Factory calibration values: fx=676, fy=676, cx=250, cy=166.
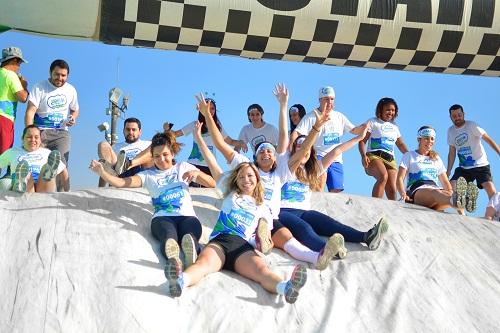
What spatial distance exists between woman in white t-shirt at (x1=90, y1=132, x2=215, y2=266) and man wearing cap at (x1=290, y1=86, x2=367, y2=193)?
1.36 metres

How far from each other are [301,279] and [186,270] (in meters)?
0.70

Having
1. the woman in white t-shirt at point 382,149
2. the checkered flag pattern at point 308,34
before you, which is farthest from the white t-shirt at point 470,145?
the checkered flag pattern at point 308,34

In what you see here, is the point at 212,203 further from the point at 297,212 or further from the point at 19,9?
the point at 19,9

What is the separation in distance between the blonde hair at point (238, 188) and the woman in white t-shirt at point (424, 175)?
2.04m

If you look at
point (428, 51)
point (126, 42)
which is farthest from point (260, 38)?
point (428, 51)

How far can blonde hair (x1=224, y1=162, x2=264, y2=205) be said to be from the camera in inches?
183

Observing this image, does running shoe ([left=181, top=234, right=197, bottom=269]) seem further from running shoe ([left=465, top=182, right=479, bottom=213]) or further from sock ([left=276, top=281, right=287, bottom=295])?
running shoe ([left=465, top=182, right=479, bottom=213])

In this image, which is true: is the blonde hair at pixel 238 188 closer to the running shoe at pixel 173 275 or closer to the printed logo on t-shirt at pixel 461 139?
the running shoe at pixel 173 275

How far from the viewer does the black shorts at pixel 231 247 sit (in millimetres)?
4367

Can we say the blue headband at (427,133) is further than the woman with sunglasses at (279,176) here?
Yes

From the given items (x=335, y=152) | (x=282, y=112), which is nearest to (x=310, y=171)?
(x=335, y=152)

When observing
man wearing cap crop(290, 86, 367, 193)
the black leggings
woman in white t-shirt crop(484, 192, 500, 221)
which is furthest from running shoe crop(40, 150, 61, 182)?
woman in white t-shirt crop(484, 192, 500, 221)

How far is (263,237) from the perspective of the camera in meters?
Result: 4.41

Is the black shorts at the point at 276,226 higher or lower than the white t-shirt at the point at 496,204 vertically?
lower
